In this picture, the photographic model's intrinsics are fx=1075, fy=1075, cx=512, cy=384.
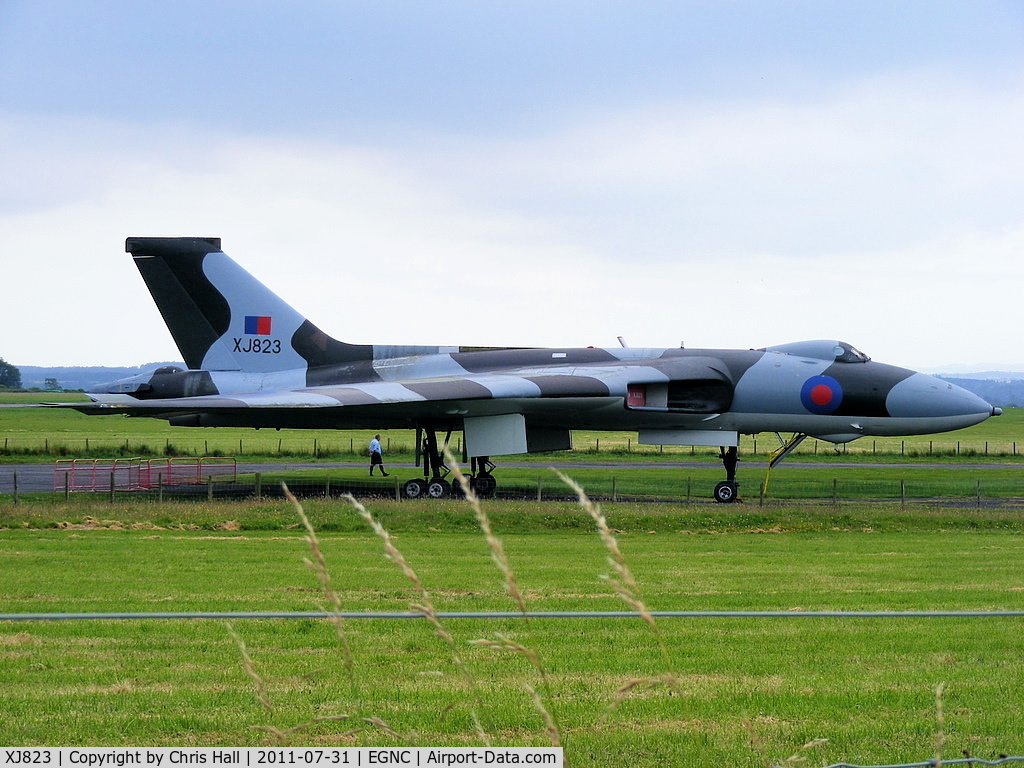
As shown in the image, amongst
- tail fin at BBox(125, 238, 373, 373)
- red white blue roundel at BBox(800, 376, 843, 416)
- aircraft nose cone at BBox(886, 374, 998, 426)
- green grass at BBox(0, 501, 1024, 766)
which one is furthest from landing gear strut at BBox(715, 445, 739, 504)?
tail fin at BBox(125, 238, 373, 373)

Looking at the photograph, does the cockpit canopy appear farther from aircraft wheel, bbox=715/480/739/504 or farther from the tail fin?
the tail fin

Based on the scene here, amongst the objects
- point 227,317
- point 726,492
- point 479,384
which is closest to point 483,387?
point 479,384

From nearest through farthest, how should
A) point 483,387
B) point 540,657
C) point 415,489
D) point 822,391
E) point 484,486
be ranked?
point 540,657
point 483,387
point 822,391
point 415,489
point 484,486

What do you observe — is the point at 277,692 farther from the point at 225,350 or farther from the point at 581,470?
the point at 581,470

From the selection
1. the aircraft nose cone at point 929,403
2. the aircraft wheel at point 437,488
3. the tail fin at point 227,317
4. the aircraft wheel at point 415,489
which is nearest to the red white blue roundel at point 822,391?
the aircraft nose cone at point 929,403

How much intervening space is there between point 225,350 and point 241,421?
2734 millimetres

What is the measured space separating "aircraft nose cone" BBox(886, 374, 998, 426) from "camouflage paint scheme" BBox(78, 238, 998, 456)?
0.11 ft

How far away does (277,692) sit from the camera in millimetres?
6754

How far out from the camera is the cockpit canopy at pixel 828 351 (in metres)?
26.6

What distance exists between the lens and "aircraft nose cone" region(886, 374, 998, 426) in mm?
26344

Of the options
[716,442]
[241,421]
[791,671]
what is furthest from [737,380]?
[791,671]

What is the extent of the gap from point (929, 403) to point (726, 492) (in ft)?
17.7

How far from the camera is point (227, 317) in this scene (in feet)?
94.4

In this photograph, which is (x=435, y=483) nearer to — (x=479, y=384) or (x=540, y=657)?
(x=479, y=384)
